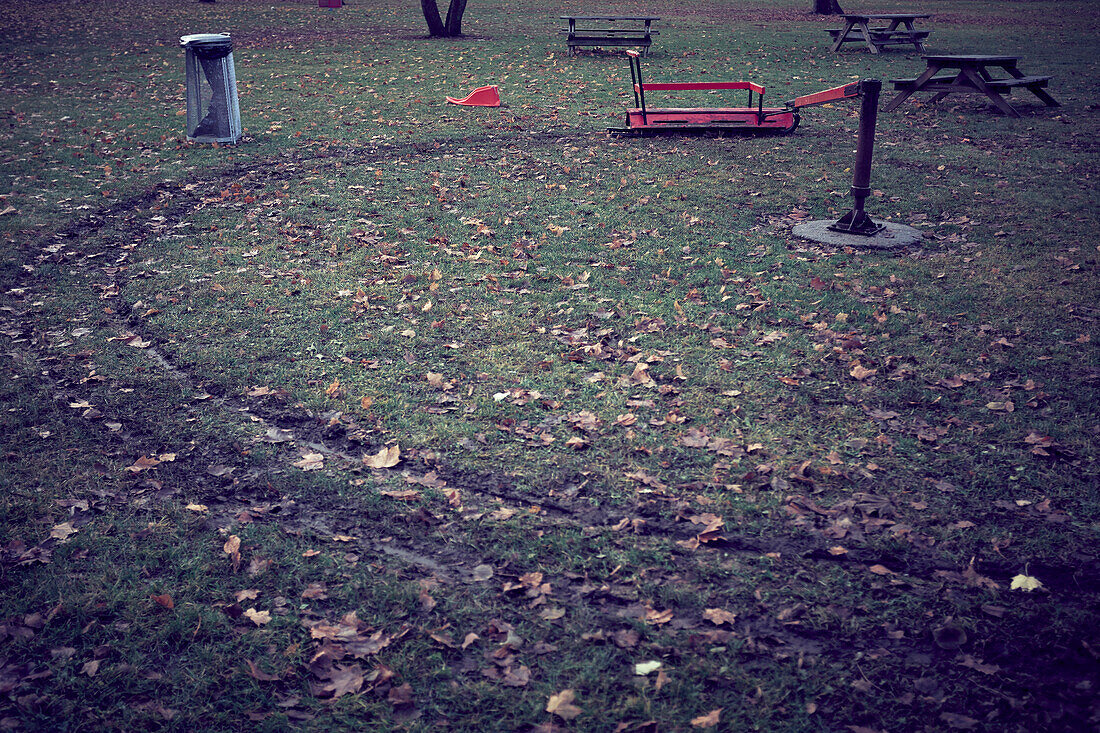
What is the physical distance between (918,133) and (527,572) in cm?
1010

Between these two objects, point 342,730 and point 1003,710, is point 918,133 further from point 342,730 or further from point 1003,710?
point 342,730

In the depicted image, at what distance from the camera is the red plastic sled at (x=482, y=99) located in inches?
517

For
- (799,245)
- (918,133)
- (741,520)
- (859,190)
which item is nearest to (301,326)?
(741,520)

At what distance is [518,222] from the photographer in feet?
24.8

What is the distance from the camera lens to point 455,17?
21.8 m

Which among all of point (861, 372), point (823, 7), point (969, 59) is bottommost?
point (861, 372)

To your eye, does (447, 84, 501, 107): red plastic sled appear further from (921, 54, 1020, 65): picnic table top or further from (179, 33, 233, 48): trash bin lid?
(921, 54, 1020, 65): picnic table top

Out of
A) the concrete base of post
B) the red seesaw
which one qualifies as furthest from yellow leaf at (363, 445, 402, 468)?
the red seesaw

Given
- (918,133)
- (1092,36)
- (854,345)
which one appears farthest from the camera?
(1092,36)

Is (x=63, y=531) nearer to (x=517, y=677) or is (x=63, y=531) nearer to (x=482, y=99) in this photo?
(x=517, y=677)

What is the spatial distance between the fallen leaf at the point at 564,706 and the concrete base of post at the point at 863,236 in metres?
5.33

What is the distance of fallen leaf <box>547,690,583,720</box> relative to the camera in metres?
2.58

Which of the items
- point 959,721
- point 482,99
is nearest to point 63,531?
point 959,721

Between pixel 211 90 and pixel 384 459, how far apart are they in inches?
344
